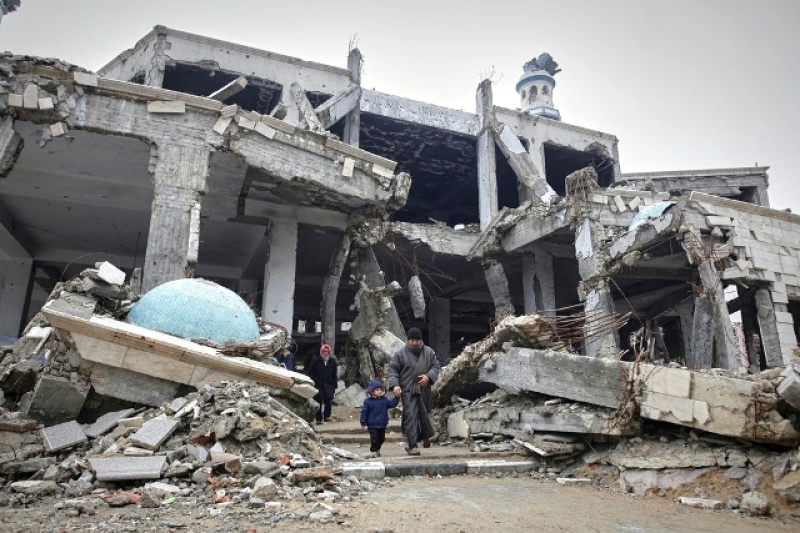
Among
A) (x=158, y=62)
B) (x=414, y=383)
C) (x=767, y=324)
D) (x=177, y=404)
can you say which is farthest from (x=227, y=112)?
(x=767, y=324)

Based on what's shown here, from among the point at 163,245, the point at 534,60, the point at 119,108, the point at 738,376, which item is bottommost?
the point at 738,376

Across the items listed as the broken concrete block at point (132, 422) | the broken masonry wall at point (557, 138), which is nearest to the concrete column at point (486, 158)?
the broken masonry wall at point (557, 138)

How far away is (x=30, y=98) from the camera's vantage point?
9156 mm

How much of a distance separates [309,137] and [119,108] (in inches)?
147

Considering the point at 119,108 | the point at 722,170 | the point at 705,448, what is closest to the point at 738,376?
the point at 705,448

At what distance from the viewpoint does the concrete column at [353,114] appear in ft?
53.6

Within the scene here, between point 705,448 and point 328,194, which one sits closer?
point 705,448

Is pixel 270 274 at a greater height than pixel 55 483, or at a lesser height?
greater

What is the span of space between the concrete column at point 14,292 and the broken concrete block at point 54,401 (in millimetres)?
11190

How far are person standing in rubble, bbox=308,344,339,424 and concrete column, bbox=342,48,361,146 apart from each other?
8.53 m

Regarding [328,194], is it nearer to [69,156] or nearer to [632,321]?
[69,156]

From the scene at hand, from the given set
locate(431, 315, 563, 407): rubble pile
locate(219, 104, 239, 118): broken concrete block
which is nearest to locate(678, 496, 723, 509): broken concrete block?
locate(431, 315, 563, 407): rubble pile

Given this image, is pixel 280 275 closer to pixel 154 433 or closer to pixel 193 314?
pixel 193 314

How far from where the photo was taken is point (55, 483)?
3.91 meters
